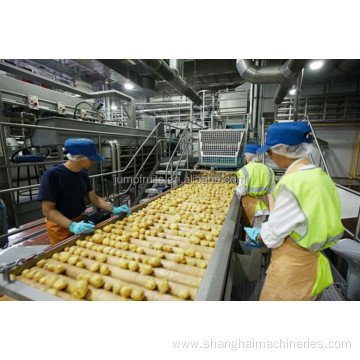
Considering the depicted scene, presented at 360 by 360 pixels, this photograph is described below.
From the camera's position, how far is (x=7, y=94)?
11.7ft

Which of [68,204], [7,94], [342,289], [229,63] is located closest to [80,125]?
[7,94]

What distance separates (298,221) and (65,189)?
7.07 ft

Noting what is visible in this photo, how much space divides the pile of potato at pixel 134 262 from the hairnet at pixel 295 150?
95 cm

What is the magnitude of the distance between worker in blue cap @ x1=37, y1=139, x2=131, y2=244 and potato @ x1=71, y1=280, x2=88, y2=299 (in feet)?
2.45

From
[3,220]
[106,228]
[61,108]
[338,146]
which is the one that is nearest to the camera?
[106,228]

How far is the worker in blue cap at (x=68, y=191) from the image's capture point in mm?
1854

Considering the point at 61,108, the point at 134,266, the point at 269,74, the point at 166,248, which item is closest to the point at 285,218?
the point at 166,248

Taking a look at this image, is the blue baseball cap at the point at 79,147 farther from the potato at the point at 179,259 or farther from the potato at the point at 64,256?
the potato at the point at 179,259

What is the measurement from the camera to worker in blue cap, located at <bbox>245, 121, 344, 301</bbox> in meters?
1.14

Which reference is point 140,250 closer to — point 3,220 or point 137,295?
point 137,295

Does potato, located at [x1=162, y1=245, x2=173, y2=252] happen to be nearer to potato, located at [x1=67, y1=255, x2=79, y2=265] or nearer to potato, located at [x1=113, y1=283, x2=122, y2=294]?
potato, located at [x1=113, y1=283, x2=122, y2=294]

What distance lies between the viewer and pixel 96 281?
116cm

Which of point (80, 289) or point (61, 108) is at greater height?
point (61, 108)

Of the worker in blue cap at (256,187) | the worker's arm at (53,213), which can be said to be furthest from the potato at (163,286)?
the worker in blue cap at (256,187)
